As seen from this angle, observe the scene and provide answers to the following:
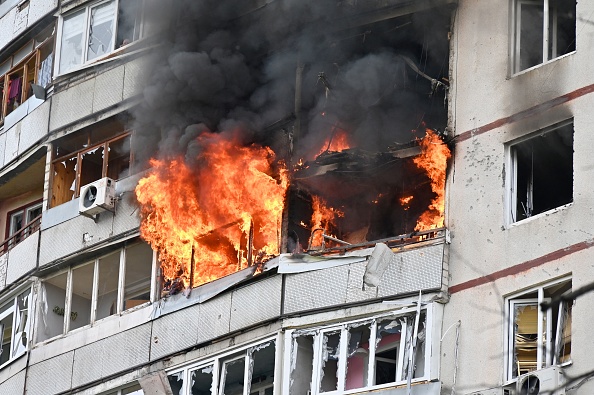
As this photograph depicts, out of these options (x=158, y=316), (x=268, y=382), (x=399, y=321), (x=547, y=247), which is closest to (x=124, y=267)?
(x=158, y=316)

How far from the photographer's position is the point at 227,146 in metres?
26.4

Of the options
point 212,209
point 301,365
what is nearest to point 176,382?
point 301,365

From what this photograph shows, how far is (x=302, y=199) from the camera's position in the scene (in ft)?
83.8

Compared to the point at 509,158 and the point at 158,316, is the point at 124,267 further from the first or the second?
the point at 509,158

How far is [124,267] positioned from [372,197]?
16.4ft

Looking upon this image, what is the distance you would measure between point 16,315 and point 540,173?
1164cm

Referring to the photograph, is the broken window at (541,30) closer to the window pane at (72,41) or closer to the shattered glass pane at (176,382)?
the shattered glass pane at (176,382)

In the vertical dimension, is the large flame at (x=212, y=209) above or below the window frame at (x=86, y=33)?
below

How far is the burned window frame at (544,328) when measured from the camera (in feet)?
69.1

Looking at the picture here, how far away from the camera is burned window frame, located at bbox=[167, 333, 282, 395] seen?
2369 cm

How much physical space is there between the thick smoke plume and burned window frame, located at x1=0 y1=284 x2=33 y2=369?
12.3 ft

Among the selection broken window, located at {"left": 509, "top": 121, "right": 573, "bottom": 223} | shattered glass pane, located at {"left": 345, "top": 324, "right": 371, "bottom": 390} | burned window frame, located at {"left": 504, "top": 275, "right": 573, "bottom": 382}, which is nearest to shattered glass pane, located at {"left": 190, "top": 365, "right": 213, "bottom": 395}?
shattered glass pane, located at {"left": 345, "top": 324, "right": 371, "bottom": 390}

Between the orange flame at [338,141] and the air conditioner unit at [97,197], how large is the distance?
451 cm

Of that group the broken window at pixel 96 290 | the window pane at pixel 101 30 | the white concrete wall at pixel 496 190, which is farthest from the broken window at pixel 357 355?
the window pane at pixel 101 30
